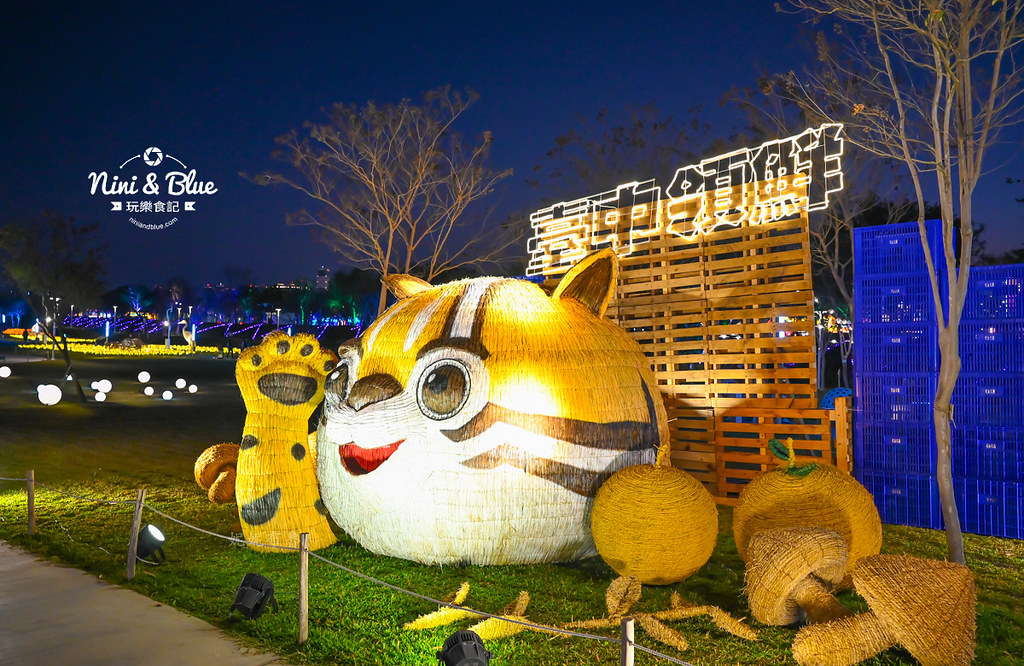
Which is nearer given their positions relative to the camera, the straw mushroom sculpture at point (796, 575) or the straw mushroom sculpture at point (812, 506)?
the straw mushroom sculpture at point (796, 575)

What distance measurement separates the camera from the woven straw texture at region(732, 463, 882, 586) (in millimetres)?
5574

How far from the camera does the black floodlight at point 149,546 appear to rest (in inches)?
269

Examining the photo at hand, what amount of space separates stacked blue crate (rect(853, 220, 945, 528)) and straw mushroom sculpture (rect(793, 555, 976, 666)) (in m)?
3.88

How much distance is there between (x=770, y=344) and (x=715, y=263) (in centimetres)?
124

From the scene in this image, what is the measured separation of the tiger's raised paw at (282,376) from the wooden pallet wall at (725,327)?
452cm

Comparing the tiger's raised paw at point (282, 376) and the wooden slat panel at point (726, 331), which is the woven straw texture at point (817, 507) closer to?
the wooden slat panel at point (726, 331)

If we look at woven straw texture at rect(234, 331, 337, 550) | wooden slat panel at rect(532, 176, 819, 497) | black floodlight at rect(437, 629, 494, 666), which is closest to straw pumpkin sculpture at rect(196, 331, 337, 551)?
woven straw texture at rect(234, 331, 337, 550)

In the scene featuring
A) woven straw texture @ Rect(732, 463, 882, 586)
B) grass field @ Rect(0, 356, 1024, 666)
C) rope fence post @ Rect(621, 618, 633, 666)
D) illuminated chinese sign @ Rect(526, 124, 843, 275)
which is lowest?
grass field @ Rect(0, 356, 1024, 666)

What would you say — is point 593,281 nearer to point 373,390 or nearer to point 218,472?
point 373,390

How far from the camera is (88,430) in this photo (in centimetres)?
1678

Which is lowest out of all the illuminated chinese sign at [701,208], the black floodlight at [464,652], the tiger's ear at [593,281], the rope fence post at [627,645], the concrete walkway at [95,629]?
the concrete walkway at [95,629]

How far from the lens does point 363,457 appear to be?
6.06 m

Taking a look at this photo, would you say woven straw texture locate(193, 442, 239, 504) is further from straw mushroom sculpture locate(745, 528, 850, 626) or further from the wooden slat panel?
straw mushroom sculpture locate(745, 528, 850, 626)

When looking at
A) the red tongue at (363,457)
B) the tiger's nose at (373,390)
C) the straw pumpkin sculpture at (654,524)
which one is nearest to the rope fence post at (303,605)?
the red tongue at (363,457)
